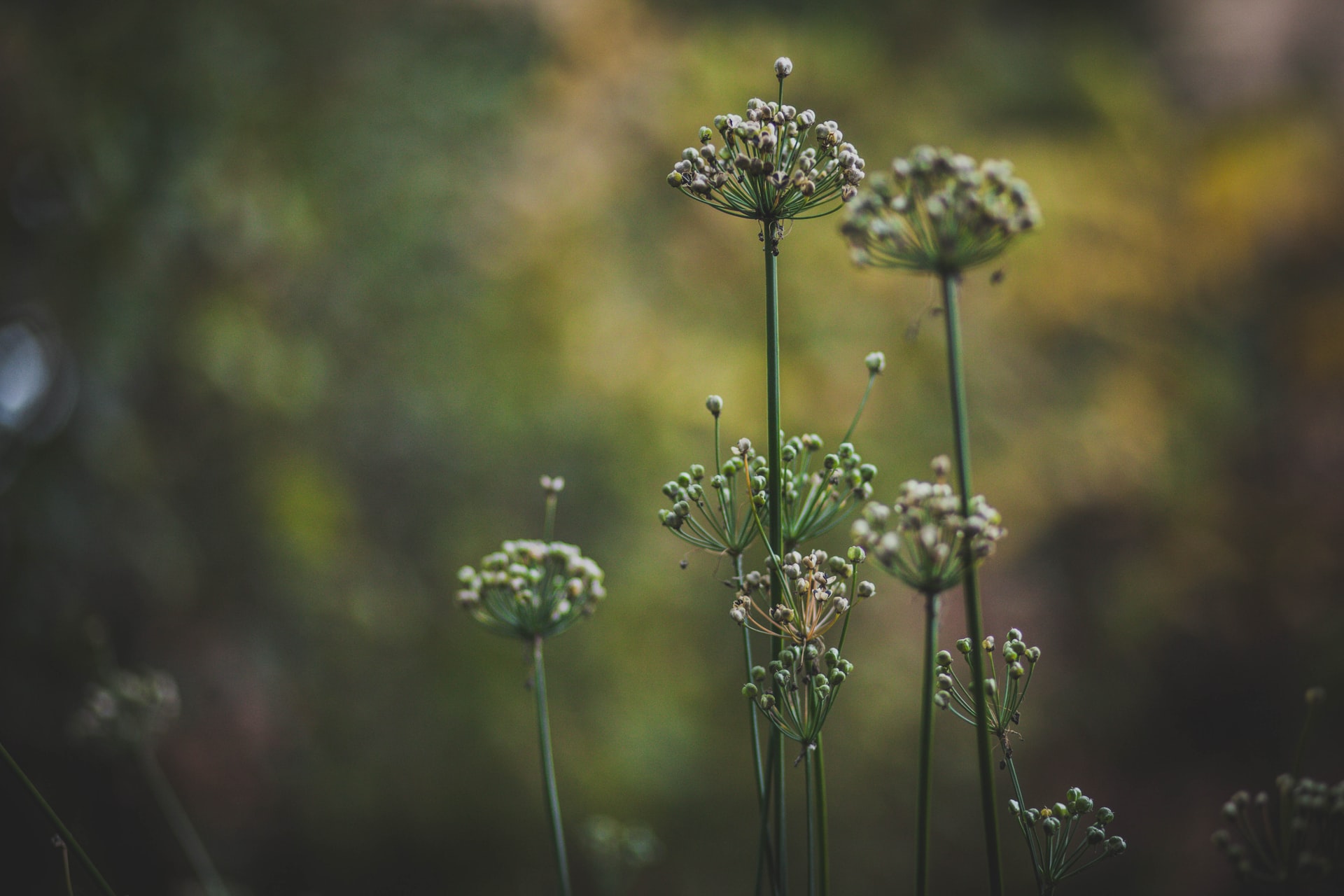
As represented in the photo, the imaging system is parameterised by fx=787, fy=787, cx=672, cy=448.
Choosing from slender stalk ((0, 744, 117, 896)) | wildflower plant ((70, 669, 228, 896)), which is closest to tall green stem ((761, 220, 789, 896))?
slender stalk ((0, 744, 117, 896))

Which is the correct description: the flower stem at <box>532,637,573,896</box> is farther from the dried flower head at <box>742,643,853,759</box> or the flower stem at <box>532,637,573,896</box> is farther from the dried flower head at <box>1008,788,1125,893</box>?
the dried flower head at <box>1008,788,1125,893</box>

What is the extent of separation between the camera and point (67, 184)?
8.90ft

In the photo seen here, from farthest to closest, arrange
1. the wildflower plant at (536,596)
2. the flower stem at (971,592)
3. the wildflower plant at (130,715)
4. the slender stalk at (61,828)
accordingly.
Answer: the wildflower plant at (130,715) → the wildflower plant at (536,596) → the slender stalk at (61,828) → the flower stem at (971,592)

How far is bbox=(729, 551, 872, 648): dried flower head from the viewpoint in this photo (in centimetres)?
77

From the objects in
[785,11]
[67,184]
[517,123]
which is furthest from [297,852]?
[785,11]

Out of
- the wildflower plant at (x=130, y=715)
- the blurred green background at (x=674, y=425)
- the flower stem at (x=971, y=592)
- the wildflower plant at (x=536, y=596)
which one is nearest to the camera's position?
the flower stem at (x=971, y=592)

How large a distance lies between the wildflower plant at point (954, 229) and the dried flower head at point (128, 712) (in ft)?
4.73

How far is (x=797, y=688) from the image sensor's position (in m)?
0.80

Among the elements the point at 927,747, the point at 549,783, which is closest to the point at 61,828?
the point at 549,783

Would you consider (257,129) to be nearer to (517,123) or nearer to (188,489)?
(517,123)

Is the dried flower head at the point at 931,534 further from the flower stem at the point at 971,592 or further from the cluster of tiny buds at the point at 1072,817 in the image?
the cluster of tiny buds at the point at 1072,817

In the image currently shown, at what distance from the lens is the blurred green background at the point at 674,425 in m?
3.14

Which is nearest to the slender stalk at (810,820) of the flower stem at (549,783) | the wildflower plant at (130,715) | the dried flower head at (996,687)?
the dried flower head at (996,687)

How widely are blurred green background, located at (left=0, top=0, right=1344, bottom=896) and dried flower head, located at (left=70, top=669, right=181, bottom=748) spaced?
56.8 inches
